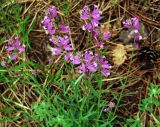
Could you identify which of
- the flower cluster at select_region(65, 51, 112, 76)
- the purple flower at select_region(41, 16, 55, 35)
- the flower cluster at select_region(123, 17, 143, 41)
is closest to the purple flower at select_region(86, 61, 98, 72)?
the flower cluster at select_region(65, 51, 112, 76)

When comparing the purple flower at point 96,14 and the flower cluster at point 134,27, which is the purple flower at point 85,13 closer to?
the purple flower at point 96,14

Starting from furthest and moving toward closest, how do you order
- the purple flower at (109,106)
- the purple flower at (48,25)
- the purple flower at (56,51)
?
the purple flower at (48,25) → the purple flower at (56,51) → the purple flower at (109,106)

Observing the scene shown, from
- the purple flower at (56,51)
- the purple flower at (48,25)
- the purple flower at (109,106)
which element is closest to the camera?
the purple flower at (109,106)

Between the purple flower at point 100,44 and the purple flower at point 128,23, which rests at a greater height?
the purple flower at point 128,23

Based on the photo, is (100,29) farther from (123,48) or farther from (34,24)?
(34,24)

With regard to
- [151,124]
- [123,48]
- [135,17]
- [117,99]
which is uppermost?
[135,17]

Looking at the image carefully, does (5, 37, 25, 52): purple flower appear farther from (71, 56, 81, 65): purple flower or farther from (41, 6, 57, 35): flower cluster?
(71, 56, 81, 65): purple flower

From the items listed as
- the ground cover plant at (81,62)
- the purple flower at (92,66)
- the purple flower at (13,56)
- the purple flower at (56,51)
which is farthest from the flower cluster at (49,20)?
the purple flower at (92,66)

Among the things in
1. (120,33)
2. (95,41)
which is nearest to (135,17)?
(120,33)
